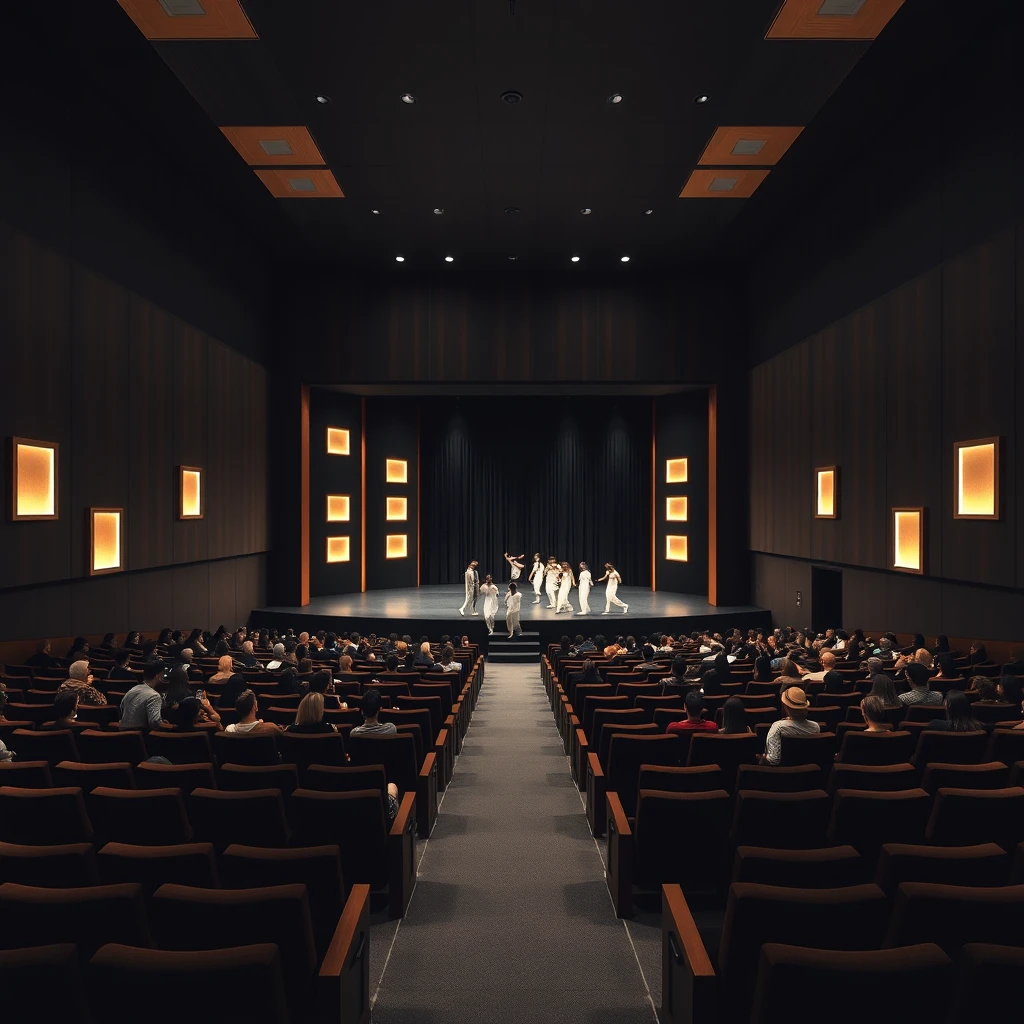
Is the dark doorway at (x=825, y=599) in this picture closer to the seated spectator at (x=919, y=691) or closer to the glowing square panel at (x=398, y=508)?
the seated spectator at (x=919, y=691)

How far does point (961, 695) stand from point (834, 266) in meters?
12.4

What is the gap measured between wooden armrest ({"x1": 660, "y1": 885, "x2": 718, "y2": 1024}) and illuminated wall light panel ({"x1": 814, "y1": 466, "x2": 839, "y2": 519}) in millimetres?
13348

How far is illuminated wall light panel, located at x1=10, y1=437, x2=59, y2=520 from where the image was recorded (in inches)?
395

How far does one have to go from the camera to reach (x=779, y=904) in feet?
7.74

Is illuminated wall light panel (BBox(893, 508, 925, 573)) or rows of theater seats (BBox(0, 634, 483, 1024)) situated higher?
illuminated wall light panel (BBox(893, 508, 925, 573))

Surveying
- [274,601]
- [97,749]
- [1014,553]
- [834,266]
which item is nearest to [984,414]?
[1014,553]

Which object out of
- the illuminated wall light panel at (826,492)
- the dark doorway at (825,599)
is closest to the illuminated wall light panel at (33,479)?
the illuminated wall light panel at (826,492)

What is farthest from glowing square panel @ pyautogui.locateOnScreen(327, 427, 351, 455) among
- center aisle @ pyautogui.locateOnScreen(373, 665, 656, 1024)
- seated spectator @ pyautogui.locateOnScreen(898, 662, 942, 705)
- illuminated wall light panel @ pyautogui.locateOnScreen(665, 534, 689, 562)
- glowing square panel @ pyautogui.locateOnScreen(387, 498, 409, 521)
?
seated spectator @ pyautogui.locateOnScreen(898, 662, 942, 705)

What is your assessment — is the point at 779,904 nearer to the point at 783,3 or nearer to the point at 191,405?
the point at 783,3

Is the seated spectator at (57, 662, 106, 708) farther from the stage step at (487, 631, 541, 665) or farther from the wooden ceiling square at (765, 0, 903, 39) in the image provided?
the wooden ceiling square at (765, 0, 903, 39)

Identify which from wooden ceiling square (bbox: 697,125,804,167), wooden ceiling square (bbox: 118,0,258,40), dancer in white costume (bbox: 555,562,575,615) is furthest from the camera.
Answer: dancer in white costume (bbox: 555,562,575,615)

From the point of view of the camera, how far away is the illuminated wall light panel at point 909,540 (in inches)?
478

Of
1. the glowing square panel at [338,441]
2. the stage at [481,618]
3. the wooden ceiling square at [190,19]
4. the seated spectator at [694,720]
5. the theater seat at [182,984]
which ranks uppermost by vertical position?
the wooden ceiling square at [190,19]

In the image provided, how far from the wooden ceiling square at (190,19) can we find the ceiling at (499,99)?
15 cm
